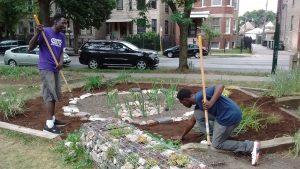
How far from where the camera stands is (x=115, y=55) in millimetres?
19500

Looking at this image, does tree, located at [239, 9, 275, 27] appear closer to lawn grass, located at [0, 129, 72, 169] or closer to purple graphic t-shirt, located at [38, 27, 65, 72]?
purple graphic t-shirt, located at [38, 27, 65, 72]

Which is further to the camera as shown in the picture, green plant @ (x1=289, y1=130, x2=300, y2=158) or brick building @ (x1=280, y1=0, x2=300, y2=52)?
brick building @ (x1=280, y1=0, x2=300, y2=52)

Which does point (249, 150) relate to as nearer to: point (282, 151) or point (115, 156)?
point (282, 151)

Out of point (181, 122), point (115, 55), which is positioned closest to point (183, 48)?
point (115, 55)

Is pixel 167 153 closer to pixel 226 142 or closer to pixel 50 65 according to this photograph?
pixel 226 142

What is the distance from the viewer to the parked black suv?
62.9ft

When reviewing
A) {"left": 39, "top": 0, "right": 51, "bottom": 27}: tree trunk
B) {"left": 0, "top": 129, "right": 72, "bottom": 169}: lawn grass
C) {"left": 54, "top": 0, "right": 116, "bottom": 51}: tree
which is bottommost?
{"left": 0, "top": 129, "right": 72, "bottom": 169}: lawn grass

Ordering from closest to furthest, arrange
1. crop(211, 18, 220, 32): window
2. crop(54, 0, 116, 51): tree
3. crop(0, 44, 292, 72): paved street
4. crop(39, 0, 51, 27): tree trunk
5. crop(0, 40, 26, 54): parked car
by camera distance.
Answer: crop(39, 0, 51, 27): tree trunk
crop(0, 44, 292, 72): paved street
crop(54, 0, 116, 51): tree
crop(0, 40, 26, 54): parked car
crop(211, 18, 220, 32): window

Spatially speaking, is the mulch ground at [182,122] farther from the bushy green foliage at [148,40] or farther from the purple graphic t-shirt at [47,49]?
the bushy green foliage at [148,40]

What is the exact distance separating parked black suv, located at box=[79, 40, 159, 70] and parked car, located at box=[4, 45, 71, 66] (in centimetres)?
202

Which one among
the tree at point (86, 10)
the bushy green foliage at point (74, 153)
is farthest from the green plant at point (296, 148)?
the tree at point (86, 10)

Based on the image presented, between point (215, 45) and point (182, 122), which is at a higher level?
point (215, 45)

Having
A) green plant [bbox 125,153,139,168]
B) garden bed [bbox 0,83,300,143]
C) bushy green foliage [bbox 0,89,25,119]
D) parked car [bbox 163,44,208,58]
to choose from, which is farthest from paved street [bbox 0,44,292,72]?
green plant [bbox 125,153,139,168]

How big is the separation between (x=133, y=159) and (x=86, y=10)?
1162 inches
